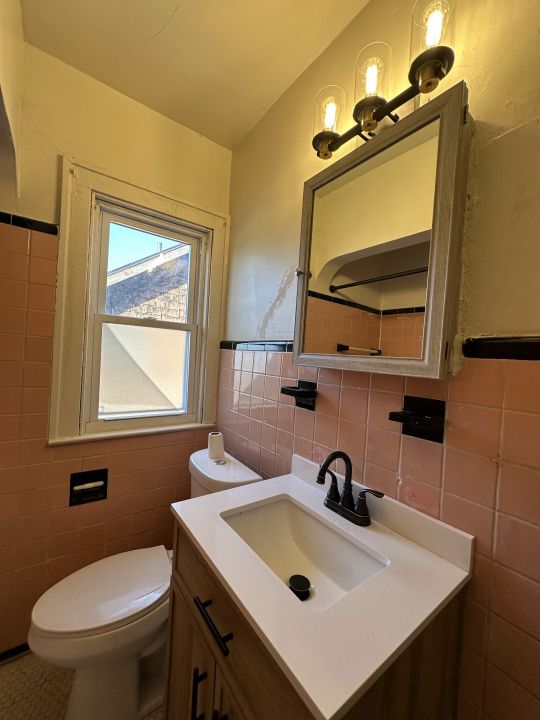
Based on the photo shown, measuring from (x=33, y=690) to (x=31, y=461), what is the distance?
32.9 inches

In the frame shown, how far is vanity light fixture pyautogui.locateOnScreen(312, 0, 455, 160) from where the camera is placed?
0.69 meters

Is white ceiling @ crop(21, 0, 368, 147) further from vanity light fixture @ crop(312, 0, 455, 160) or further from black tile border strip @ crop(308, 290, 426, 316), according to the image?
black tile border strip @ crop(308, 290, 426, 316)

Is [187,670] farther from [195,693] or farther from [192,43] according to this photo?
[192,43]

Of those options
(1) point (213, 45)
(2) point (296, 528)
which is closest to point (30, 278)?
(1) point (213, 45)

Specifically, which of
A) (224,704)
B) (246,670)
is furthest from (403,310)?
(224,704)

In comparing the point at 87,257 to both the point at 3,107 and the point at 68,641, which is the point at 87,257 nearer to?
the point at 3,107

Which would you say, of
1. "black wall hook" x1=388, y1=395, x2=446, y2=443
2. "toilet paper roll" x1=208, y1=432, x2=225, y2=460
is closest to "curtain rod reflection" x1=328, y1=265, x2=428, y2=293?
"black wall hook" x1=388, y1=395, x2=446, y2=443

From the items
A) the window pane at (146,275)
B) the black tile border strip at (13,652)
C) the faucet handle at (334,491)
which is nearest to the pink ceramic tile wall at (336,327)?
the faucet handle at (334,491)

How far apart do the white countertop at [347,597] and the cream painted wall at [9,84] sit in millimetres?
1252

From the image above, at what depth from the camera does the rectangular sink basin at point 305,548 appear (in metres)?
0.74

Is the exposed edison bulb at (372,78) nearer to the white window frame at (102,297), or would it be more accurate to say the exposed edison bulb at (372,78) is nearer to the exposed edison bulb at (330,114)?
the exposed edison bulb at (330,114)

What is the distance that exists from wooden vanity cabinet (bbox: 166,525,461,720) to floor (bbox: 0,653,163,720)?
23.3 inches

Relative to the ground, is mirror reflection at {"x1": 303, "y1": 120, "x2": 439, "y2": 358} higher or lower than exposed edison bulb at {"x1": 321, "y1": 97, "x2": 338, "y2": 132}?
lower

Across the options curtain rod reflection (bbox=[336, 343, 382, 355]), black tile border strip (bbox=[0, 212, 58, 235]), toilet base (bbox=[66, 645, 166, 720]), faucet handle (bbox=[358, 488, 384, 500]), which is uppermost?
black tile border strip (bbox=[0, 212, 58, 235])
